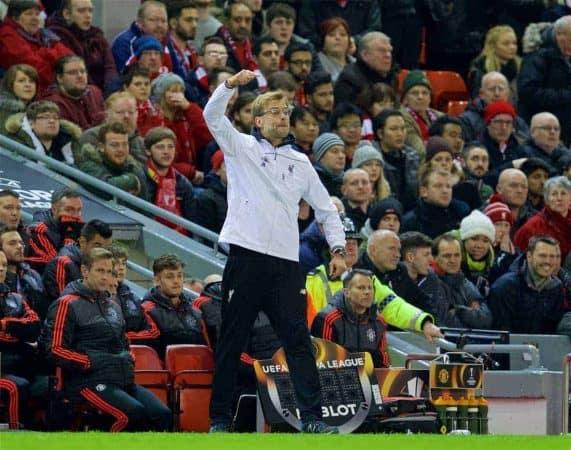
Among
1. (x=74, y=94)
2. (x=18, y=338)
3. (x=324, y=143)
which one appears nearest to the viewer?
(x=18, y=338)

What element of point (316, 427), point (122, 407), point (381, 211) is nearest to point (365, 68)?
point (381, 211)

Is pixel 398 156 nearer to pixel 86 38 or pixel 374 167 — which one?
pixel 374 167

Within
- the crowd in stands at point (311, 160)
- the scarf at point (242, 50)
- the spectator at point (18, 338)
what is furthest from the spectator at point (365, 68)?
the spectator at point (18, 338)

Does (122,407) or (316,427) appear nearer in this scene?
(316,427)

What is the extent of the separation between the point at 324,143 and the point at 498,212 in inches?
72.4

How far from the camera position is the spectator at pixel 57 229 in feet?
49.1

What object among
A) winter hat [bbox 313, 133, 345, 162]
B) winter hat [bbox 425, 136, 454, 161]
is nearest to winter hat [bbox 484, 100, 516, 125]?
winter hat [bbox 425, 136, 454, 161]

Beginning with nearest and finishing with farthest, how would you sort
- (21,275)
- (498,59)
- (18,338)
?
(18,338) → (21,275) → (498,59)

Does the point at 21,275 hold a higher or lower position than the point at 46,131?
lower

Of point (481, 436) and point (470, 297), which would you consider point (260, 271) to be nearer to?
point (481, 436)

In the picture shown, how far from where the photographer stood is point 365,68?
68.6 feet

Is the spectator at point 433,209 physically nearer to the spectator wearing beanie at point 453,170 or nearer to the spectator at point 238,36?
the spectator wearing beanie at point 453,170

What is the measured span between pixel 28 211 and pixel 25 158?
3.54 ft

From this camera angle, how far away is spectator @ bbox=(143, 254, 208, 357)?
1454 cm
